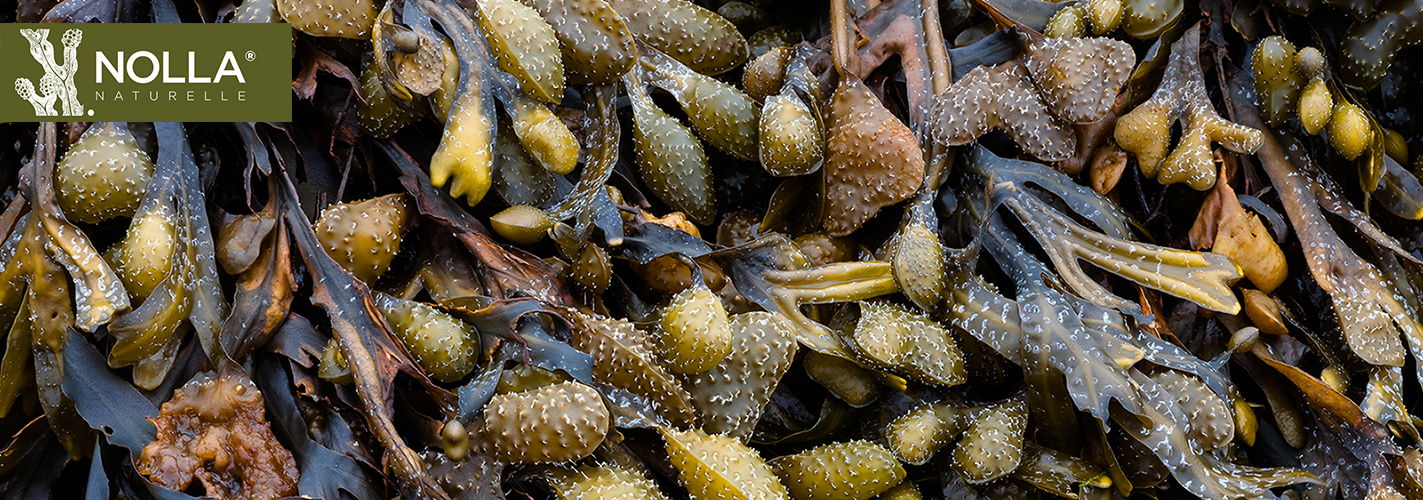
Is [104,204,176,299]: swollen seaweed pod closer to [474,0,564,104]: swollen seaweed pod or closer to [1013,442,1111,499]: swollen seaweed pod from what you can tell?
[474,0,564,104]: swollen seaweed pod

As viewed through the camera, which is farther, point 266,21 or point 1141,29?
point 1141,29

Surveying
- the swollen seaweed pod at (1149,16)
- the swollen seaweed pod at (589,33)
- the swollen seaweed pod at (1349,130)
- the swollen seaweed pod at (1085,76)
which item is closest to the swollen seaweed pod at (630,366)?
the swollen seaweed pod at (589,33)

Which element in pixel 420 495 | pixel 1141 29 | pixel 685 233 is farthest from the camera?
pixel 1141 29

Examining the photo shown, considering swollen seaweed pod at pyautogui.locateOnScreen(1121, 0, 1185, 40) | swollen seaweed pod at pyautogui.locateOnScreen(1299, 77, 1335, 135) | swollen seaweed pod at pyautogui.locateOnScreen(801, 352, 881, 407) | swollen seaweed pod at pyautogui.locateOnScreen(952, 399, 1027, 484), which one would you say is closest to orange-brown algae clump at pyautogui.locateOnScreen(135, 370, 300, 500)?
swollen seaweed pod at pyautogui.locateOnScreen(801, 352, 881, 407)

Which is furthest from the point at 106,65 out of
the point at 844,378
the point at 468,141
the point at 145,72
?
the point at 844,378

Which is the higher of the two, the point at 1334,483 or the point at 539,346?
the point at 539,346

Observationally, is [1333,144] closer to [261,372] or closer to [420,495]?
[420,495]

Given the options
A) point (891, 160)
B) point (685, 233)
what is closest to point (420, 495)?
point (685, 233)

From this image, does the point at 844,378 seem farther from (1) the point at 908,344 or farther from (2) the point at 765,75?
(2) the point at 765,75
